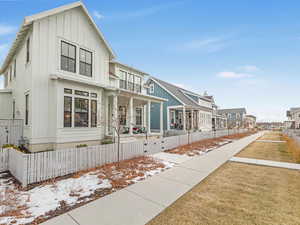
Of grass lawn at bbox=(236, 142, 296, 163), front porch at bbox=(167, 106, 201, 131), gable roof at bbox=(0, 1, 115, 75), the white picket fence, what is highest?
gable roof at bbox=(0, 1, 115, 75)

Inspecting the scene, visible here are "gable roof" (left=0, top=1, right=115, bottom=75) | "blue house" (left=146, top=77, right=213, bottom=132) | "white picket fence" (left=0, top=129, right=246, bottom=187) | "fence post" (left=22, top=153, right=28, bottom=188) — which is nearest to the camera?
"fence post" (left=22, top=153, right=28, bottom=188)

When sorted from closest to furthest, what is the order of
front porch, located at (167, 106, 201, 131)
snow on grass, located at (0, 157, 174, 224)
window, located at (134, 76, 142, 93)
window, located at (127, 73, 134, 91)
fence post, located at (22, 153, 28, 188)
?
snow on grass, located at (0, 157, 174, 224), fence post, located at (22, 153, 28, 188), window, located at (127, 73, 134, 91), window, located at (134, 76, 142, 93), front porch, located at (167, 106, 201, 131)

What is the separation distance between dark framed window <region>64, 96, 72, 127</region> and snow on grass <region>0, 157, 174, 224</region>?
3325 mm

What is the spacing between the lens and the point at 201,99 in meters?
25.4

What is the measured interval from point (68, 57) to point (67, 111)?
3590mm

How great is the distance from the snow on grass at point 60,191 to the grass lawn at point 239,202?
6.78 feet

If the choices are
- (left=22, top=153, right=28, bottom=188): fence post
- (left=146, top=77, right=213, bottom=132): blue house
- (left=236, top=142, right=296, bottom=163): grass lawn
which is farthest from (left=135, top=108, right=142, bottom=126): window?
(left=22, top=153, right=28, bottom=188): fence post

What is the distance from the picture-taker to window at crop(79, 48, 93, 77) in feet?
31.9

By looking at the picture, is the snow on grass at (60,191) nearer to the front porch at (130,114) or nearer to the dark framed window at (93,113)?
the front porch at (130,114)

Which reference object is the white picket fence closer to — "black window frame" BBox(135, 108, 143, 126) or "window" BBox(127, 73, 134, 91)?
"window" BBox(127, 73, 134, 91)

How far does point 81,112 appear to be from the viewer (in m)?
8.78

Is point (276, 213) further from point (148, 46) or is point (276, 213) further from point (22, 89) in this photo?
point (148, 46)

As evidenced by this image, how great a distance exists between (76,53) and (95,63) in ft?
4.71

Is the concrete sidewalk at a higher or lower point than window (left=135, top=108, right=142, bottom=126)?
lower
